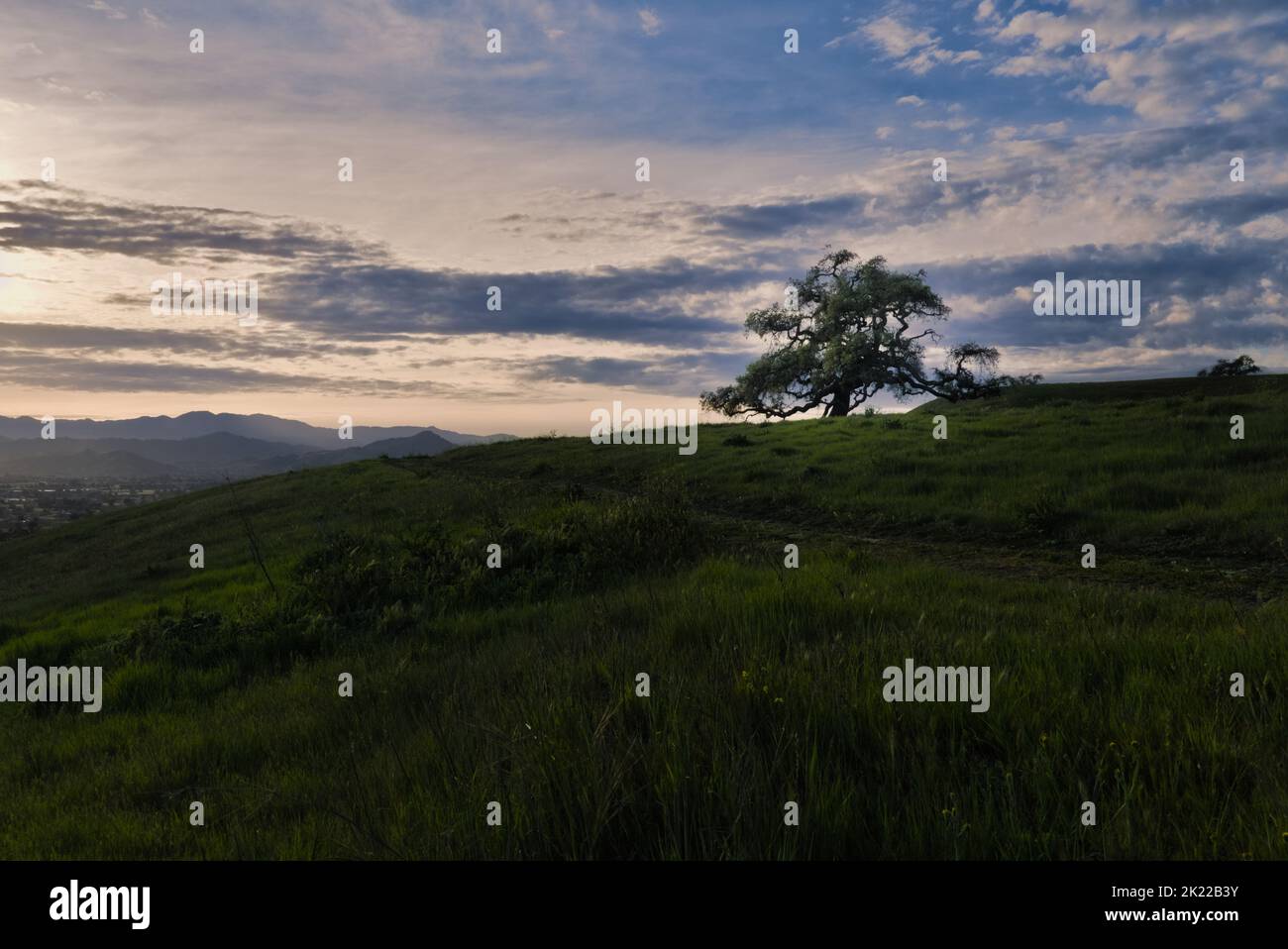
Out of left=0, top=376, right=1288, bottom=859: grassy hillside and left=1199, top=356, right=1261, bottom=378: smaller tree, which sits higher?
left=1199, top=356, right=1261, bottom=378: smaller tree

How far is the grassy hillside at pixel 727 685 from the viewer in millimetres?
2916

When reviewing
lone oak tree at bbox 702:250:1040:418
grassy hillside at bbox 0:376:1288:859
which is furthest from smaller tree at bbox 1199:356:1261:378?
grassy hillside at bbox 0:376:1288:859

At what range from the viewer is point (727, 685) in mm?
4270

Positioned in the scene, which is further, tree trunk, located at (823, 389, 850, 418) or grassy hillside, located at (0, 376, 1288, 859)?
tree trunk, located at (823, 389, 850, 418)

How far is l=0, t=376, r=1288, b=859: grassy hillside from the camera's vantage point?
2.92 meters

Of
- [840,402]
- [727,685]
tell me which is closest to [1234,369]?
[840,402]

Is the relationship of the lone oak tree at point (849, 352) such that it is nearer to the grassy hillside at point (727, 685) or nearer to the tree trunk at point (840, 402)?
the tree trunk at point (840, 402)

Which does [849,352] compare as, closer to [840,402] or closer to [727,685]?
[840,402]

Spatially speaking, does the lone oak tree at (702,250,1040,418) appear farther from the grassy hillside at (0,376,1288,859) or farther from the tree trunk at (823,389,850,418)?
the grassy hillside at (0,376,1288,859)

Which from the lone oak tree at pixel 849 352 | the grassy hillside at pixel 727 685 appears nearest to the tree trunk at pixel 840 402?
the lone oak tree at pixel 849 352

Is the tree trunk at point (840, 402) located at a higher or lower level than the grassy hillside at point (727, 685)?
higher

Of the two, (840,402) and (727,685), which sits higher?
(840,402)

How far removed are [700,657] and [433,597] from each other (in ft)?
18.1
